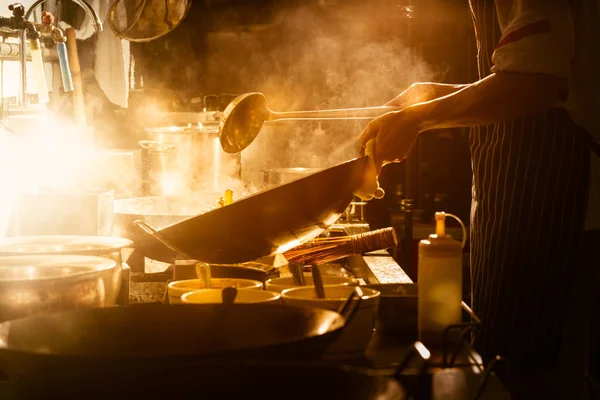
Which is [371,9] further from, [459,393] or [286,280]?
[459,393]

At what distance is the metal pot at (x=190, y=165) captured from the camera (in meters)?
5.80

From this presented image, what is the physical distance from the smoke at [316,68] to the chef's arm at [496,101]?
4906mm

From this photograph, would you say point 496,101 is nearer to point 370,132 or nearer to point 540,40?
point 540,40

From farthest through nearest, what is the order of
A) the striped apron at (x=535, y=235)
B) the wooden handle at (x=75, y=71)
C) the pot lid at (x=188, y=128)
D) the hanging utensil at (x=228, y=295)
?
1. the pot lid at (x=188, y=128)
2. the wooden handle at (x=75, y=71)
3. the striped apron at (x=535, y=235)
4. the hanging utensil at (x=228, y=295)

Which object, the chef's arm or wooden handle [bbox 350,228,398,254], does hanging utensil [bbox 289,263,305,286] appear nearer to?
the chef's arm

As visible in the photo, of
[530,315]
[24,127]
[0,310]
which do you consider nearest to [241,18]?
[24,127]

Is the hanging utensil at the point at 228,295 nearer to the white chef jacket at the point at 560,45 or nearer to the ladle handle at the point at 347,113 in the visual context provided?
the ladle handle at the point at 347,113

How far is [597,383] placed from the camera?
3.55 metres

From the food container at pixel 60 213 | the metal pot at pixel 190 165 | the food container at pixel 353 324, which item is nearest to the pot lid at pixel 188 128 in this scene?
the metal pot at pixel 190 165

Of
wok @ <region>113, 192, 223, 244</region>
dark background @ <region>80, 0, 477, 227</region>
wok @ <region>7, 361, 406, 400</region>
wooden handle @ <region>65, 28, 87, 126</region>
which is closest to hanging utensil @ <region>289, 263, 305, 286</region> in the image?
wok @ <region>7, 361, 406, 400</region>

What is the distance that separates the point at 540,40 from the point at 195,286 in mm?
1157

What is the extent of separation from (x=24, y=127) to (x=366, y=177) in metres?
3.65

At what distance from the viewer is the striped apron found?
6.59 ft

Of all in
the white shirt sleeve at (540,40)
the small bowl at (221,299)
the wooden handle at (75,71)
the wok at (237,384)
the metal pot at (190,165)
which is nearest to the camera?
the wok at (237,384)
